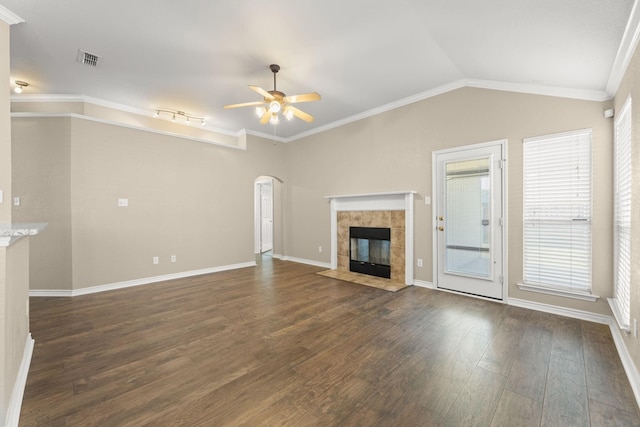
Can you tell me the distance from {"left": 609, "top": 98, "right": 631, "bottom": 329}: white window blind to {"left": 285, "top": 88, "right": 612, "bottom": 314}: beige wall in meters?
0.15

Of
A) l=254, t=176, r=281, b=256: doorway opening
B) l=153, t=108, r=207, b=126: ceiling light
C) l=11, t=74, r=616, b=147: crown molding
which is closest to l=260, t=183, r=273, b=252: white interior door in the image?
l=254, t=176, r=281, b=256: doorway opening

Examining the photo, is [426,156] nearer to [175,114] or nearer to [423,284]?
[423,284]

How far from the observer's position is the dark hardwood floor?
1.58 metres

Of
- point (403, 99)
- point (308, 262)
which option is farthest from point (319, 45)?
point (308, 262)

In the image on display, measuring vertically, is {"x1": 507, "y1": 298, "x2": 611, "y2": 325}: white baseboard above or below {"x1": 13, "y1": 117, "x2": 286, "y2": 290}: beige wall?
below

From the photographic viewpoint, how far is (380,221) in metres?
4.90

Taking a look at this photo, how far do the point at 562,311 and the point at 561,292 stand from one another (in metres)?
0.23

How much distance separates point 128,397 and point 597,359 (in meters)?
3.61

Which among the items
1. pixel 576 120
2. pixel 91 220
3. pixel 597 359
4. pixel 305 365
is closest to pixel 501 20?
pixel 576 120

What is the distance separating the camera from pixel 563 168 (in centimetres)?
307

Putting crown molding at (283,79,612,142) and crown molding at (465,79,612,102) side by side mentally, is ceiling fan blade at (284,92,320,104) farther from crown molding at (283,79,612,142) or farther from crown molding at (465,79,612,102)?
crown molding at (465,79,612,102)

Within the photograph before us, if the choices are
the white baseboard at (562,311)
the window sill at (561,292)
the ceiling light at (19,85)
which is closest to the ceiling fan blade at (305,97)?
the window sill at (561,292)

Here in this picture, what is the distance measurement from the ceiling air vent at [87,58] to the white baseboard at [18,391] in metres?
3.30

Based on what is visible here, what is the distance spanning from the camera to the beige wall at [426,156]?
2.86 metres
